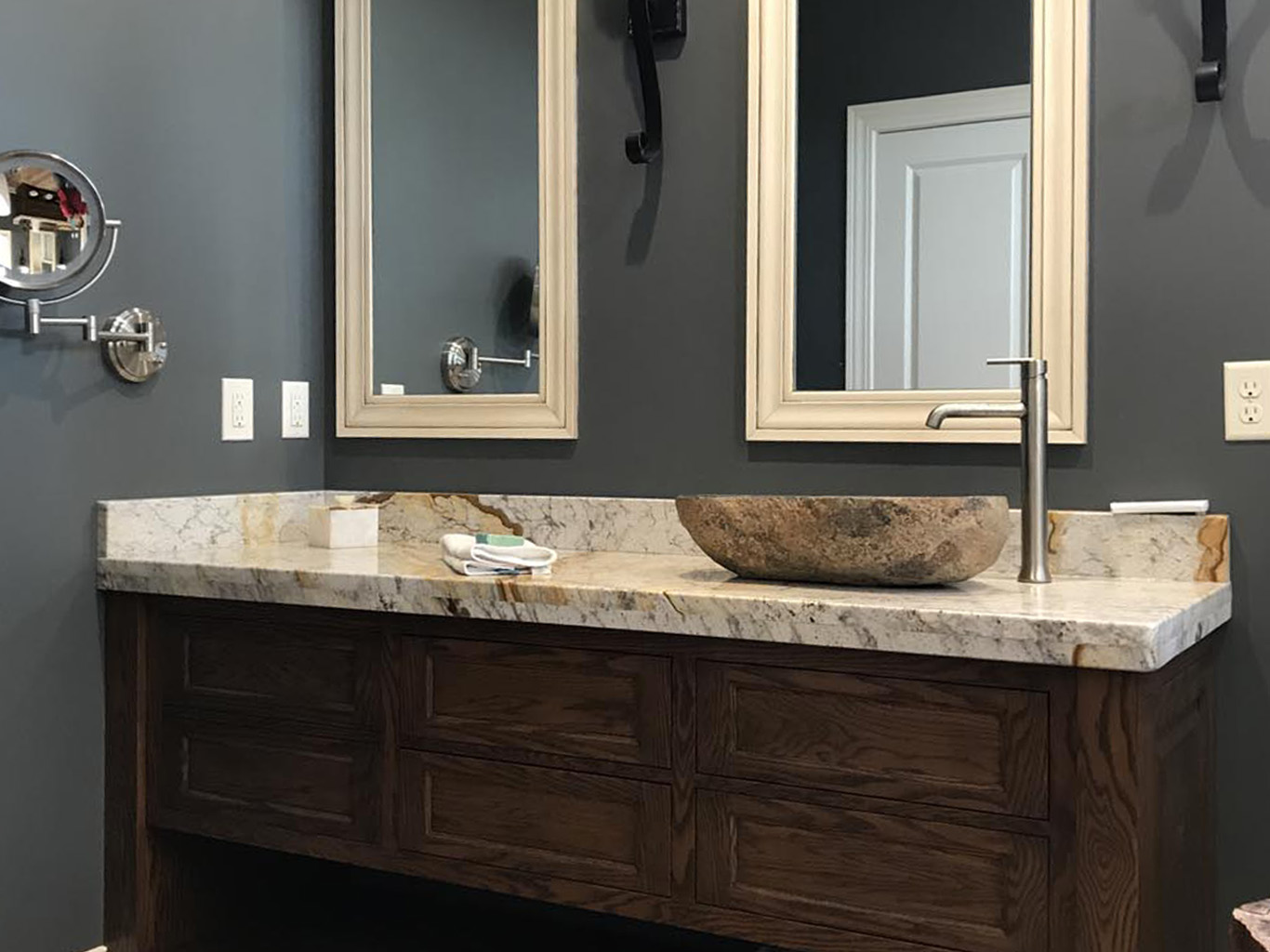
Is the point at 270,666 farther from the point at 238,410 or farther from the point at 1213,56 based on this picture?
the point at 1213,56

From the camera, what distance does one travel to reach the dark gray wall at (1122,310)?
184cm

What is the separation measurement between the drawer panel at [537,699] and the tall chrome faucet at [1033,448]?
506mm

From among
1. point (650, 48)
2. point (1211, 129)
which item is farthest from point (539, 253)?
point (1211, 129)

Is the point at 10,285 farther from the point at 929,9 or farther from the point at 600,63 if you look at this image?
the point at 929,9

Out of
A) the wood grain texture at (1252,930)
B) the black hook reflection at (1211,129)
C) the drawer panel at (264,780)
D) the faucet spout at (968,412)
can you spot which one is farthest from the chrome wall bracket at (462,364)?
the wood grain texture at (1252,930)

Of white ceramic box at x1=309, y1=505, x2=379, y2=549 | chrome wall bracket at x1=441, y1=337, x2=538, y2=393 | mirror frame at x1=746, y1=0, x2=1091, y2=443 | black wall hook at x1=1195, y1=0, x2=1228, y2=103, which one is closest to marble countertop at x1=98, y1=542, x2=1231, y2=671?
white ceramic box at x1=309, y1=505, x2=379, y2=549

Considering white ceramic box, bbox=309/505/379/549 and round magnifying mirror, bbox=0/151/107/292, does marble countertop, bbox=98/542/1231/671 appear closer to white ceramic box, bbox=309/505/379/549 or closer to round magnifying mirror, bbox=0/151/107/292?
white ceramic box, bbox=309/505/379/549

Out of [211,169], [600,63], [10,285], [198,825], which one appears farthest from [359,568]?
[600,63]

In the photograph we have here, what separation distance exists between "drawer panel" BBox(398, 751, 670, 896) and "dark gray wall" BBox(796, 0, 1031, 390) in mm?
736

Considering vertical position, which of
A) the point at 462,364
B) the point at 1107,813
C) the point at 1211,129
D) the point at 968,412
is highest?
the point at 1211,129

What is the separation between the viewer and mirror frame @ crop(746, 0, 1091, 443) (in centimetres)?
193

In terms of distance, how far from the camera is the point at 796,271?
214 cm

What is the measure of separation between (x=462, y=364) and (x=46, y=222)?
739 mm

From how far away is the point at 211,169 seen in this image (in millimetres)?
2340
